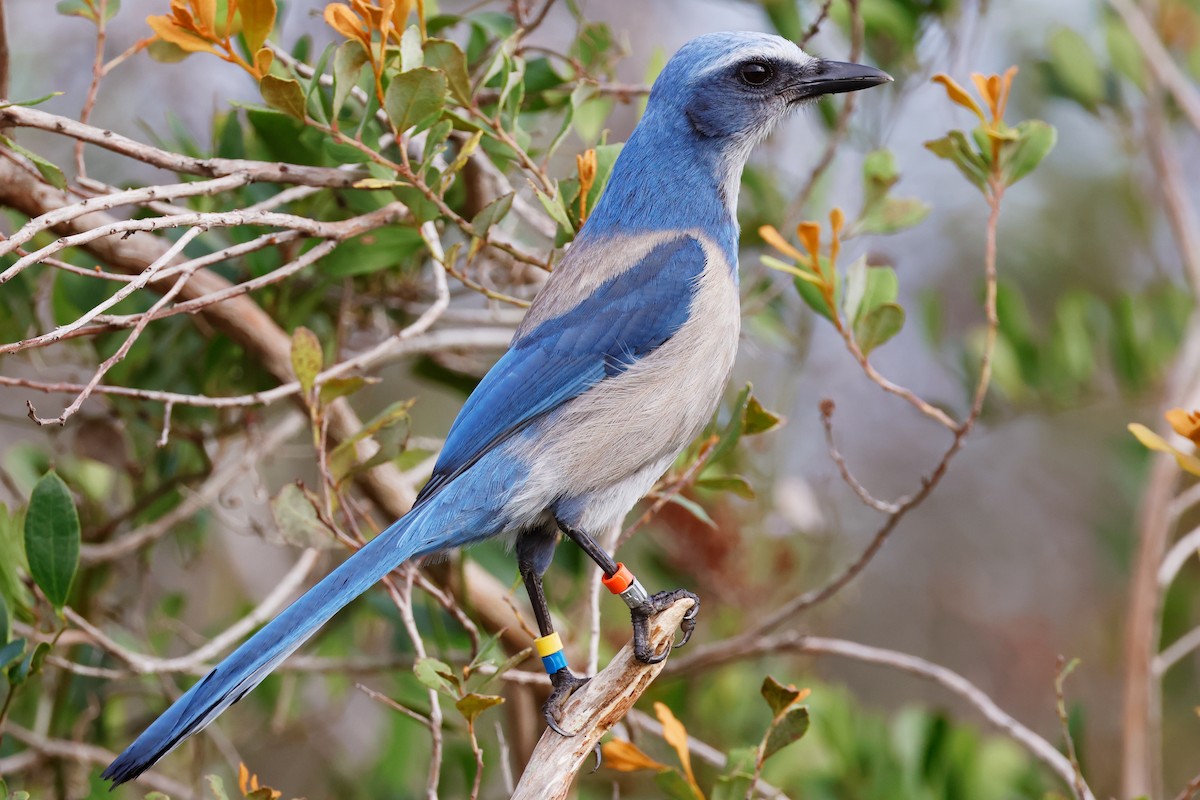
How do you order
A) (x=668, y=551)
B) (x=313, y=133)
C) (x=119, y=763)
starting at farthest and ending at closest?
(x=668, y=551) → (x=313, y=133) → (x=119, y=763)

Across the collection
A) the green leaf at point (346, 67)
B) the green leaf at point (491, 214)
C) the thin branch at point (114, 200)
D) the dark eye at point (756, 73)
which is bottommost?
the green leaf at point (491, 214)

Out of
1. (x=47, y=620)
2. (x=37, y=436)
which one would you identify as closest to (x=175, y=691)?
(x=47, y=620)

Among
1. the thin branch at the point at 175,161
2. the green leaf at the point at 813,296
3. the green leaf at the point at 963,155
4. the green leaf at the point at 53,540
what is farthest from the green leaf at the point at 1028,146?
the green leaf at the point at 53,540

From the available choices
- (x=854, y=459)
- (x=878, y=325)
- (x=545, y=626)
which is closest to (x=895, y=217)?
(x=878, y=325)

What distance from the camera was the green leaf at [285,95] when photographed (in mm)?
2516

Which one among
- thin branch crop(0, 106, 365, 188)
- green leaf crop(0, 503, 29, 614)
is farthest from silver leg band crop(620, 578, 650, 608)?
green leaf crop(0, 503, 29, 614)

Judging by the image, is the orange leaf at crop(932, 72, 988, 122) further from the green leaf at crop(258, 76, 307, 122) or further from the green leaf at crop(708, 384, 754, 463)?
the green leaf at crop(258, 76, 307, 122)

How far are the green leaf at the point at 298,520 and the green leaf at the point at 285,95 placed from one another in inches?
32.0

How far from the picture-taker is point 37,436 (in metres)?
6.75

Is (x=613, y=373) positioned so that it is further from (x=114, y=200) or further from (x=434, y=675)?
(x=114, y=200)

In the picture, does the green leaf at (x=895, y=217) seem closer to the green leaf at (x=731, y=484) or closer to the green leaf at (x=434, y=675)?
the green leaf at (x=731, y=484)

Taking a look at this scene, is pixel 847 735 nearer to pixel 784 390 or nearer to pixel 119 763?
pixel 784 390

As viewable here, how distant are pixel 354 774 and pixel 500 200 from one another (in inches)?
109

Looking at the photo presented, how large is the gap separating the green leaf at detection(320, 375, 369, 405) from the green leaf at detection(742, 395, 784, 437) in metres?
0.84
